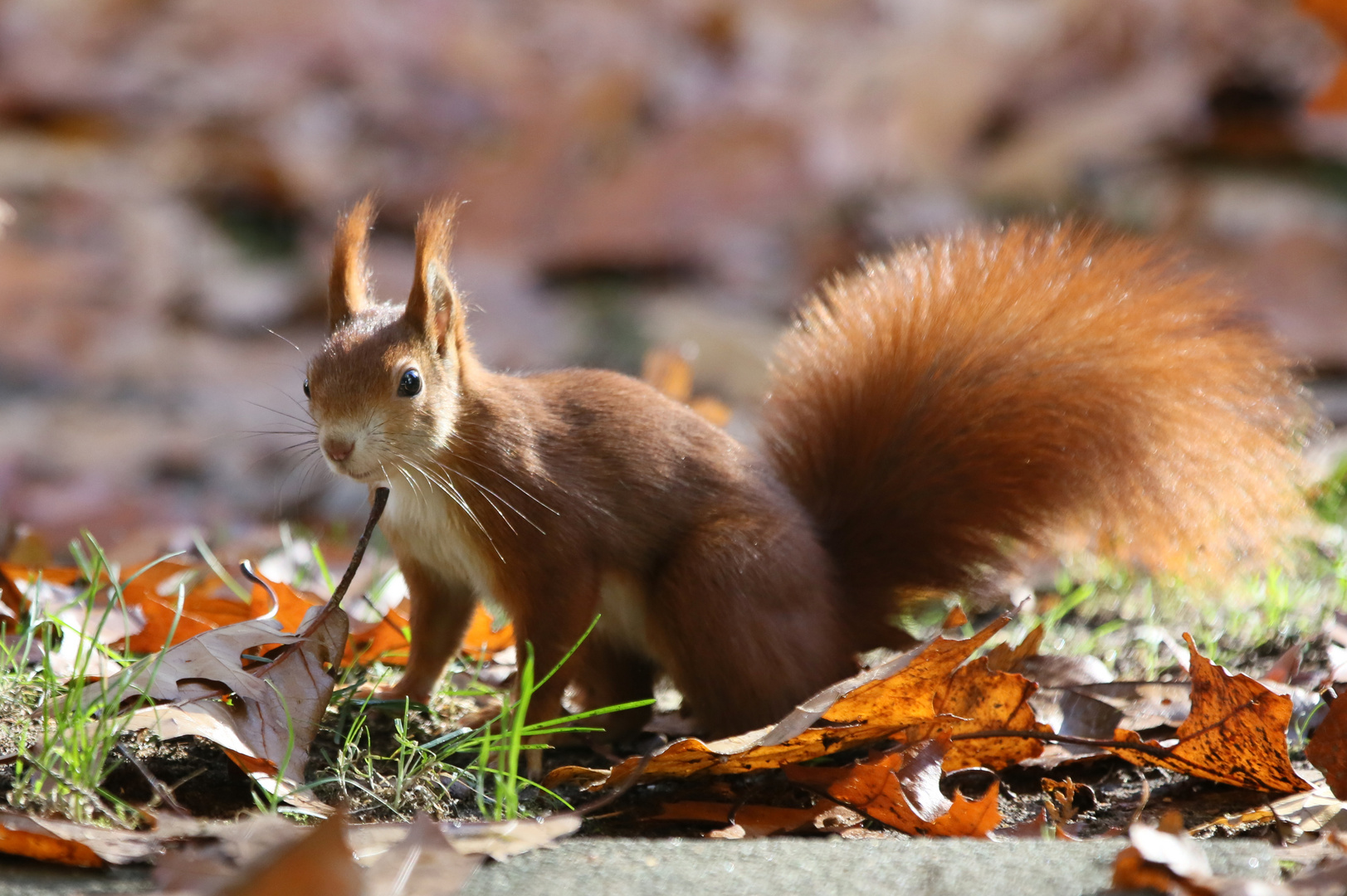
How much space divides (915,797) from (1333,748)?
0.44m

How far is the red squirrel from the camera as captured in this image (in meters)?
1.61

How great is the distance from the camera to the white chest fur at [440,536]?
1.63 meters

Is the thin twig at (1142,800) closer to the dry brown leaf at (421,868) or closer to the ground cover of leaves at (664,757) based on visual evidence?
the ground cover of leaves at (664,757)

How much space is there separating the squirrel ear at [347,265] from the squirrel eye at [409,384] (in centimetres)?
17

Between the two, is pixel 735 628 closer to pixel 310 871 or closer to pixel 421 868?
pixel 421 868

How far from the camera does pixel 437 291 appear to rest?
65.9 inches

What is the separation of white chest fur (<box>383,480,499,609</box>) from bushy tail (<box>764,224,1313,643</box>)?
1.57 ft

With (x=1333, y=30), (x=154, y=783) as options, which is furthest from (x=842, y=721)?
(x=1333, y=30)

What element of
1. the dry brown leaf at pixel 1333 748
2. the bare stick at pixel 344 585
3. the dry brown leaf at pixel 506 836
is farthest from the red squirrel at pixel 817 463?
the dry brown leaf at pixel 506 836

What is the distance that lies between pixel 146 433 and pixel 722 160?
219 cm

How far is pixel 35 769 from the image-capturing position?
1214mm

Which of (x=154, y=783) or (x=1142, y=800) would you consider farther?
(x=1142, y=800)

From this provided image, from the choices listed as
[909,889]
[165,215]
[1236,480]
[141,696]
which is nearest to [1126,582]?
[1236,480]

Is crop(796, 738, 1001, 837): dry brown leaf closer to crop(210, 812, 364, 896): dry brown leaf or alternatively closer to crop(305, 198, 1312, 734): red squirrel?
crop(305, 198, 1312, 734): red squirrel
